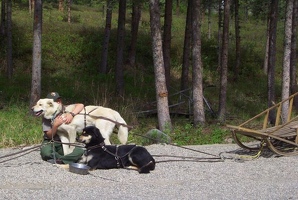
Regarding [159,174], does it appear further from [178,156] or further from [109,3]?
[109,3]

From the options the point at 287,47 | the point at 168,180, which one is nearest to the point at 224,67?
the point at 287,47

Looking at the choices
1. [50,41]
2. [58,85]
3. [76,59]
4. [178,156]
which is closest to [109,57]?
[76,59]

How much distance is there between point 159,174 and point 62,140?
83.8 inches

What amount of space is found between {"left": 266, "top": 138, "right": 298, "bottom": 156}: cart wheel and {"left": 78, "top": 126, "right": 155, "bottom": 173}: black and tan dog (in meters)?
3.08

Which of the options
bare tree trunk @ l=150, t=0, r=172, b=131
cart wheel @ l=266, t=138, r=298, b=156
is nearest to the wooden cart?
cart wheel @ l=266, t=138, r=298, b=156

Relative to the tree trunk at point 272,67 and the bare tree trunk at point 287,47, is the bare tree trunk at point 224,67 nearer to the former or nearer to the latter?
the tree trunk at point 272,67

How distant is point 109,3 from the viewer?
21969mm

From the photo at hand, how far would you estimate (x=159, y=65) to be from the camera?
Answer: 45.4 ft

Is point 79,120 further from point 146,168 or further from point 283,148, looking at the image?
point 283,148

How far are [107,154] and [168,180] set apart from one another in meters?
1.26

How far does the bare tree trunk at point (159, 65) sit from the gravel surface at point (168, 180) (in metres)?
4.01

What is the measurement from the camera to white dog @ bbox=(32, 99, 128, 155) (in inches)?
352

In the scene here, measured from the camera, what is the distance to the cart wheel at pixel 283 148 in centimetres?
995

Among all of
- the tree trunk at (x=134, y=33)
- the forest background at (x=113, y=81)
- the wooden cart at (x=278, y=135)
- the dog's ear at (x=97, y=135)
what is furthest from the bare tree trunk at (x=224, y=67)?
the dog's ear at (x=97, y=135)
